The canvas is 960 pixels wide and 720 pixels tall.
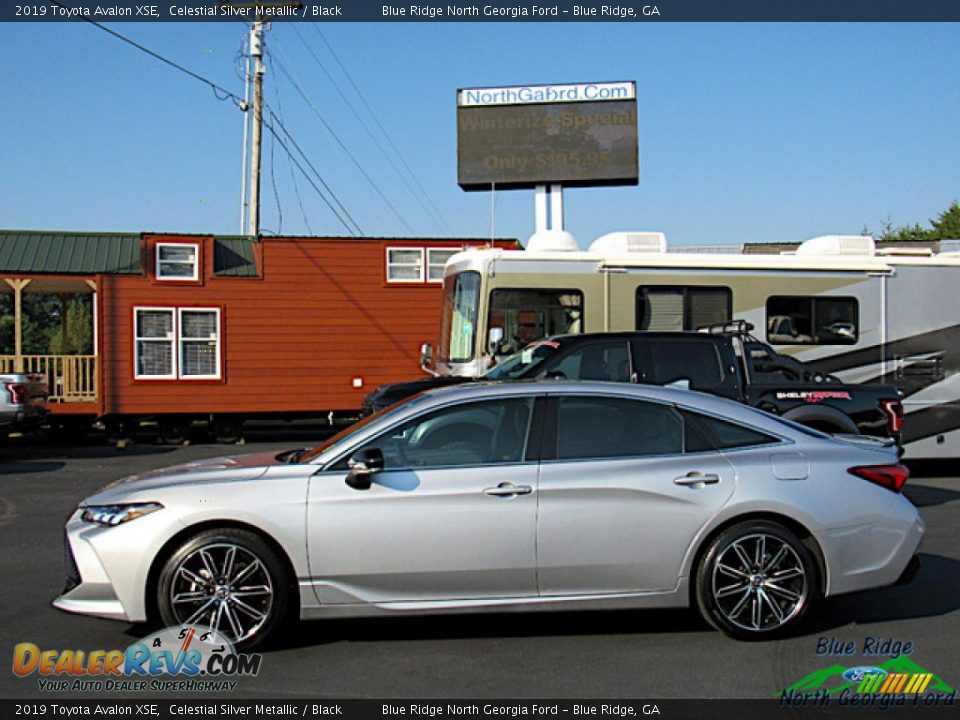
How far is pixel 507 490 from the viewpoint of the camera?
224 inches

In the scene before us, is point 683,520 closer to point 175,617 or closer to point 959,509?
point 175,617

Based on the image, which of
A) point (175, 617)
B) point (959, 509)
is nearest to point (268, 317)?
point (959, 509)

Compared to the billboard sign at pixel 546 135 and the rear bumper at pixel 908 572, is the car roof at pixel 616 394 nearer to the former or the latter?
the rear bumper at pixel 908 572

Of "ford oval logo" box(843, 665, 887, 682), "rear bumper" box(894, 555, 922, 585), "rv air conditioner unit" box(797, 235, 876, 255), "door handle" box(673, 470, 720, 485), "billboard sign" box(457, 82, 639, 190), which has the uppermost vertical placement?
"billboard sign" box(457, 82, 639, 190)

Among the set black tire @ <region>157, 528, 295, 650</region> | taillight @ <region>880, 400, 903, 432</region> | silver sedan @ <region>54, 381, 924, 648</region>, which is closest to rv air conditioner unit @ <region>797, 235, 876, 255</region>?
taillight @ <region>880, 400, 903, 432</region>

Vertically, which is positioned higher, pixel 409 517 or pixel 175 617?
pixel 409 517

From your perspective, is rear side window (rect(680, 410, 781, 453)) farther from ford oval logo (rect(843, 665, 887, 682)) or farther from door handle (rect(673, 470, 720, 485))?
ford oval logo (rect(843, 665, 887, 682))

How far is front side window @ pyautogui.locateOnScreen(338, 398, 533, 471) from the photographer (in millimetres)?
5867

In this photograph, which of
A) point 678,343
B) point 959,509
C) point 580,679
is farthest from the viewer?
point 959,509

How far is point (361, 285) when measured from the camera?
1991 centimetres

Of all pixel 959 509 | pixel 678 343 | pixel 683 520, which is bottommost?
pixel 959 509

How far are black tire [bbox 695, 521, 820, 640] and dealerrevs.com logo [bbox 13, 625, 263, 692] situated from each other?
2565 mm

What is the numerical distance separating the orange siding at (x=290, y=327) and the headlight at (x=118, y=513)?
13.6 m

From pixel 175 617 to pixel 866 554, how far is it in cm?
393
